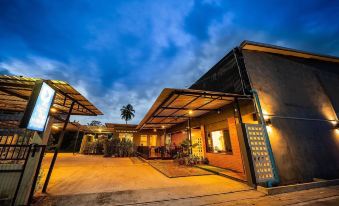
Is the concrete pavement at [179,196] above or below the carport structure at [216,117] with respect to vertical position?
below

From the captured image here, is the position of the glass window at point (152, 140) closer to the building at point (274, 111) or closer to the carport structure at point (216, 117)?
the carport structure at point (216, 117)

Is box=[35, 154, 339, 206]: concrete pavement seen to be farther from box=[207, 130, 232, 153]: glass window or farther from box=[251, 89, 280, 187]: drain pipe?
box=[207, 130, 232, 153]: glass window

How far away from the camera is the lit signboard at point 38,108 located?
287 centimetres

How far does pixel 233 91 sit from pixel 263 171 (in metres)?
3.54

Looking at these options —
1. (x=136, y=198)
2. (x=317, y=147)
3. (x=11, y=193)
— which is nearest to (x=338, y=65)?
(x=317, y=147)

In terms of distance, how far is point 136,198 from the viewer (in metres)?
3.63

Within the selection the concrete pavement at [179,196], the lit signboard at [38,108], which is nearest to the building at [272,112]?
the concrete pavement at [179,196]

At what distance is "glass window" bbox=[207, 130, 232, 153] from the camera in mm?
7846

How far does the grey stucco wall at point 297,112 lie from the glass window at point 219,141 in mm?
2725

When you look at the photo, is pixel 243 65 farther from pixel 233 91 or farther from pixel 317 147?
pixel 317 147

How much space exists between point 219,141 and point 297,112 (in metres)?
4.16

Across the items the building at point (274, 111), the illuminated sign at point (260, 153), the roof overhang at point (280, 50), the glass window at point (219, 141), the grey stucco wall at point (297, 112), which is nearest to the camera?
the illuminated sign at point (260, 153)

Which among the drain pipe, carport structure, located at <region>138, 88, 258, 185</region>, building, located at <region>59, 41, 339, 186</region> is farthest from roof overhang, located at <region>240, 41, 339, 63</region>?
carport structure, located at <region>138, 88, 258, 185</region>

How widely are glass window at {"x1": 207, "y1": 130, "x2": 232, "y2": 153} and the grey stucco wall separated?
8.94ft
